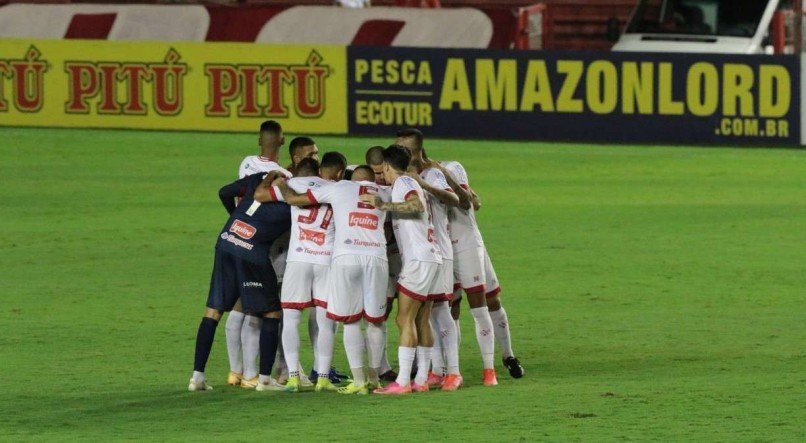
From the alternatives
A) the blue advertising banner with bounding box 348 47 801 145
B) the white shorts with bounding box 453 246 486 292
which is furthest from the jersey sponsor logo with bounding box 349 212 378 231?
the blue advertising banner with bounding box 348 47 801 145

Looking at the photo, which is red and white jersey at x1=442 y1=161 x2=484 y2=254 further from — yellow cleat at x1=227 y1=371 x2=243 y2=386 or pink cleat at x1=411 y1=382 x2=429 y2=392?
yellow cleat at x1=227 y1=371 x2=243 y2=386

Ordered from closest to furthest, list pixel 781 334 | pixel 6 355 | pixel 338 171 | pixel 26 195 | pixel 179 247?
pixel 338 171
pixel 6 355
pixel 781 334
pixel 179 247
pixel 26 195

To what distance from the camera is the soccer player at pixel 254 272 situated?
11625 mm

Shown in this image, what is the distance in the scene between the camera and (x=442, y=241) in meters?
11.6

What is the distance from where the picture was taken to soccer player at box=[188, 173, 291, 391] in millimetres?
11625

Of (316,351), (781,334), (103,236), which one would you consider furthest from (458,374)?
(103,236)

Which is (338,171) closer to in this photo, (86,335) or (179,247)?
(86,335)

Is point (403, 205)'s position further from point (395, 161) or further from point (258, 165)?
point (258, 165)

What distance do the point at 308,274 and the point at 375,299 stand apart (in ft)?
1.65

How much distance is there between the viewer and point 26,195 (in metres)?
23.1

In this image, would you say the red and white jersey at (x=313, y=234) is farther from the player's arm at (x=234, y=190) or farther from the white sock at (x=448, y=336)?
the white sock at (x=448, y=336)

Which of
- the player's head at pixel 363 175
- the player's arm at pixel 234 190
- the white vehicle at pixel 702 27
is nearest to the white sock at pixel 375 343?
the player's head at pixel 363 175

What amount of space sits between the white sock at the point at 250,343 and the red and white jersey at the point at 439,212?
138 centimetres

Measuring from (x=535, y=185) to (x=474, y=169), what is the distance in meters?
1.84
